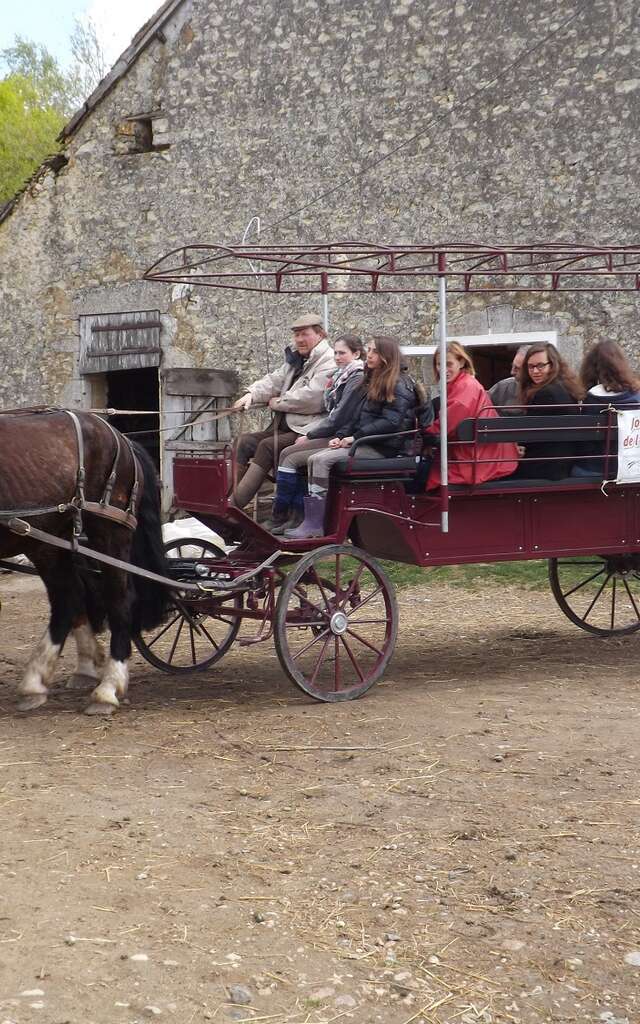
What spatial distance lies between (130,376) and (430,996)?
13832 mm

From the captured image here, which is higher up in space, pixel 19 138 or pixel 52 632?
pixel 19 138

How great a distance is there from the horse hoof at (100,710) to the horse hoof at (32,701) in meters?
0.32

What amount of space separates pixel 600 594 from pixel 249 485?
3521mm

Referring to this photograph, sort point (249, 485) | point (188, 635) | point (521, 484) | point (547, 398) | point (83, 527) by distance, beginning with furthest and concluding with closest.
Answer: point (188, 635) → point (547, 398) → point (521, 484) → point (249, 485) → point (83, 527)

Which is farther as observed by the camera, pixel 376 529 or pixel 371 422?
pixel 376 529

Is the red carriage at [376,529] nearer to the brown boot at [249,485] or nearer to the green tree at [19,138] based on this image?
the brown boot at [249,485]

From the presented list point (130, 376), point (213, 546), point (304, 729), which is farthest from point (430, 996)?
point (130, 376)

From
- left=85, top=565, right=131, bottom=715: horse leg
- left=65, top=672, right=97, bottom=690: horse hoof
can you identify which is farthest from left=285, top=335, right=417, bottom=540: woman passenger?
left=65, top=672, right=97, bottom=690: horse hoof

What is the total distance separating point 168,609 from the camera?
6.73 metres

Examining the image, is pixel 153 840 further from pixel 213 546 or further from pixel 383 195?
pixel 383 195

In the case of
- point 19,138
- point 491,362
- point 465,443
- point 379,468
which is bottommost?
point 379,468

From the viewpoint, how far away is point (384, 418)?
6.47 metres

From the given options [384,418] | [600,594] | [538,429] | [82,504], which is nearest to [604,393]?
[538,429]

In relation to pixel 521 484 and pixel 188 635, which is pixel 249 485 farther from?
pixel 188 635
